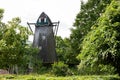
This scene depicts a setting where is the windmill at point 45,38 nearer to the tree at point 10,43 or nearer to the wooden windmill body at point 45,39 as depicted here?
the wooden windmill body at point 45,39

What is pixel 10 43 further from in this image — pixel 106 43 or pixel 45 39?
pixel 45 39

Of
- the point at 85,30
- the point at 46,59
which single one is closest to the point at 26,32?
the point at 85,30

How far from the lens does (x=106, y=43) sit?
1458cm

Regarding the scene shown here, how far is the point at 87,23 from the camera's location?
40.3 m

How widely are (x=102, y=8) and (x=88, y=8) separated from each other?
2.17m

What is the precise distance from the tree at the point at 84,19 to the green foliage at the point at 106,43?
960 inches

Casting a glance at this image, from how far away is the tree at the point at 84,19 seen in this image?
4034 centimetres

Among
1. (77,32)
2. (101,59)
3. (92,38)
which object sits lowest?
→ (101,59)

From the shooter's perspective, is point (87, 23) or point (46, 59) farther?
point (46, 59)

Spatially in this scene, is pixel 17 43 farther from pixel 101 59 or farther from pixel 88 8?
pixel 88 8

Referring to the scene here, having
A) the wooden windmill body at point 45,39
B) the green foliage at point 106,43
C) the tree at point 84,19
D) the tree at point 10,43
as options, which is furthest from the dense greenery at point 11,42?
the wooden windmill body at point 45,39

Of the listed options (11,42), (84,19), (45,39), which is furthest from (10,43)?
(45,39)

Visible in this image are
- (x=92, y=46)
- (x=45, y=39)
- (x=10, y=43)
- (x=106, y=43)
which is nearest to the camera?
(x=106, y=43)

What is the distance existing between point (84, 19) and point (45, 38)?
25.5 ft
